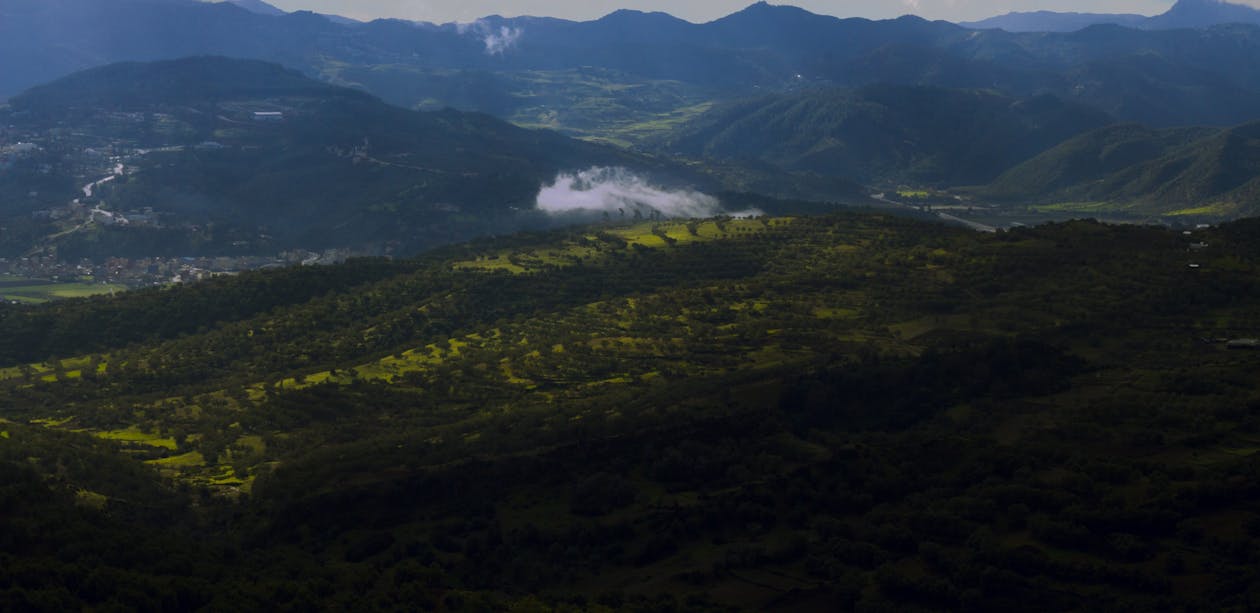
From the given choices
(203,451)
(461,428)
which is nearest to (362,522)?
(461,428)

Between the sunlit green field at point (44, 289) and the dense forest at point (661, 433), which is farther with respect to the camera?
the sunlit green field at point (44, 289)

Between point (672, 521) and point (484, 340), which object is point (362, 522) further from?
point (484, 340)

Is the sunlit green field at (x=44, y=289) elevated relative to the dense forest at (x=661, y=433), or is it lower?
lower

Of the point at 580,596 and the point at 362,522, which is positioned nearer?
the point at 580,596

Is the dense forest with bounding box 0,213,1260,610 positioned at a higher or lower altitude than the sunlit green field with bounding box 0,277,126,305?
higher

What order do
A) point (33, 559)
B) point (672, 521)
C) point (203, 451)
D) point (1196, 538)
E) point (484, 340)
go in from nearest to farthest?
point (33, 559)
point (1196, 538)
point (672, 521)
point (203, 451)
point (484, 340)

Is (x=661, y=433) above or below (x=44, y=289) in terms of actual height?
above

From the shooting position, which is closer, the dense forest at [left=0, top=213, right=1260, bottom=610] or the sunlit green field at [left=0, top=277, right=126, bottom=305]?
the dense forest at [left=0, top=213, right=1260, bottom=610]

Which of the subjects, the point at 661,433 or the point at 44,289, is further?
the point at 44,289
